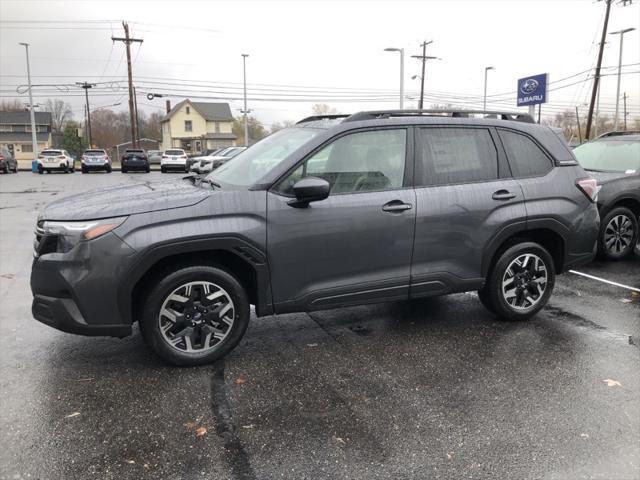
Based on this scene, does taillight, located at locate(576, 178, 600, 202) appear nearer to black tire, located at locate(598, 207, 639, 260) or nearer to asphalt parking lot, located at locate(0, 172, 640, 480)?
asphalt parking lot, located at locate(0, 172, 640, 480)

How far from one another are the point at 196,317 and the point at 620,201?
6.38m

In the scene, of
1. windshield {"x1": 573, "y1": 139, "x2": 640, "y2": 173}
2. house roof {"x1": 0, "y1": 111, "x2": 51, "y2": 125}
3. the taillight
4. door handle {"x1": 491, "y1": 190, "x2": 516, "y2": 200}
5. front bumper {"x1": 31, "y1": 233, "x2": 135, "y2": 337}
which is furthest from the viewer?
house roof {"x1": 0, "y1": 111, "x2": 51, "y2": 125}

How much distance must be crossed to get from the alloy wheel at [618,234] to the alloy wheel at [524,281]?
326cm

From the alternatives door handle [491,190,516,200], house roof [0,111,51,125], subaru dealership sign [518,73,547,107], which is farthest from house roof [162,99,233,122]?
door handle [491,190,516,200]

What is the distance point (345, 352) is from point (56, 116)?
116m

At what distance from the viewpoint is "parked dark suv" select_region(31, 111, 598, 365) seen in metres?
3.52

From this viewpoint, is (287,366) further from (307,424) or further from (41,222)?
(41,222)

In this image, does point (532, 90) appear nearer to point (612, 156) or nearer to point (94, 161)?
point (612, 156)

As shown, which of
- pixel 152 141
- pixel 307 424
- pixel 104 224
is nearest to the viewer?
pixel 307 424

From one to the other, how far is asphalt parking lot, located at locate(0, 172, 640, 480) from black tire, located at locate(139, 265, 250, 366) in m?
0.12

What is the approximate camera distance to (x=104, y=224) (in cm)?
346

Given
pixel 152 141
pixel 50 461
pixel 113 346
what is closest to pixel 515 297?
pixel 113 346

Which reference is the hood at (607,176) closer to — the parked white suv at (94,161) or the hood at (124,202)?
the hood at (124,202)

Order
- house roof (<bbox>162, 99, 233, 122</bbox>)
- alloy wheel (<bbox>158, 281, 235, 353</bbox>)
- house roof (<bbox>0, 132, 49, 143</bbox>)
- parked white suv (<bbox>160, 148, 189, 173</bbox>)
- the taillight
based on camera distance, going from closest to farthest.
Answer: alloy wheel (<bbox>158, 281, 235, 353</bbox>) → the taillight → parked white suv (<bbox>160, 148, 189, 173</bbox>) → house roof (<bbox>0, 132, 49, 143</bbox>) → house roof (<bbox>162, 99, 233, 122</bbox>)
